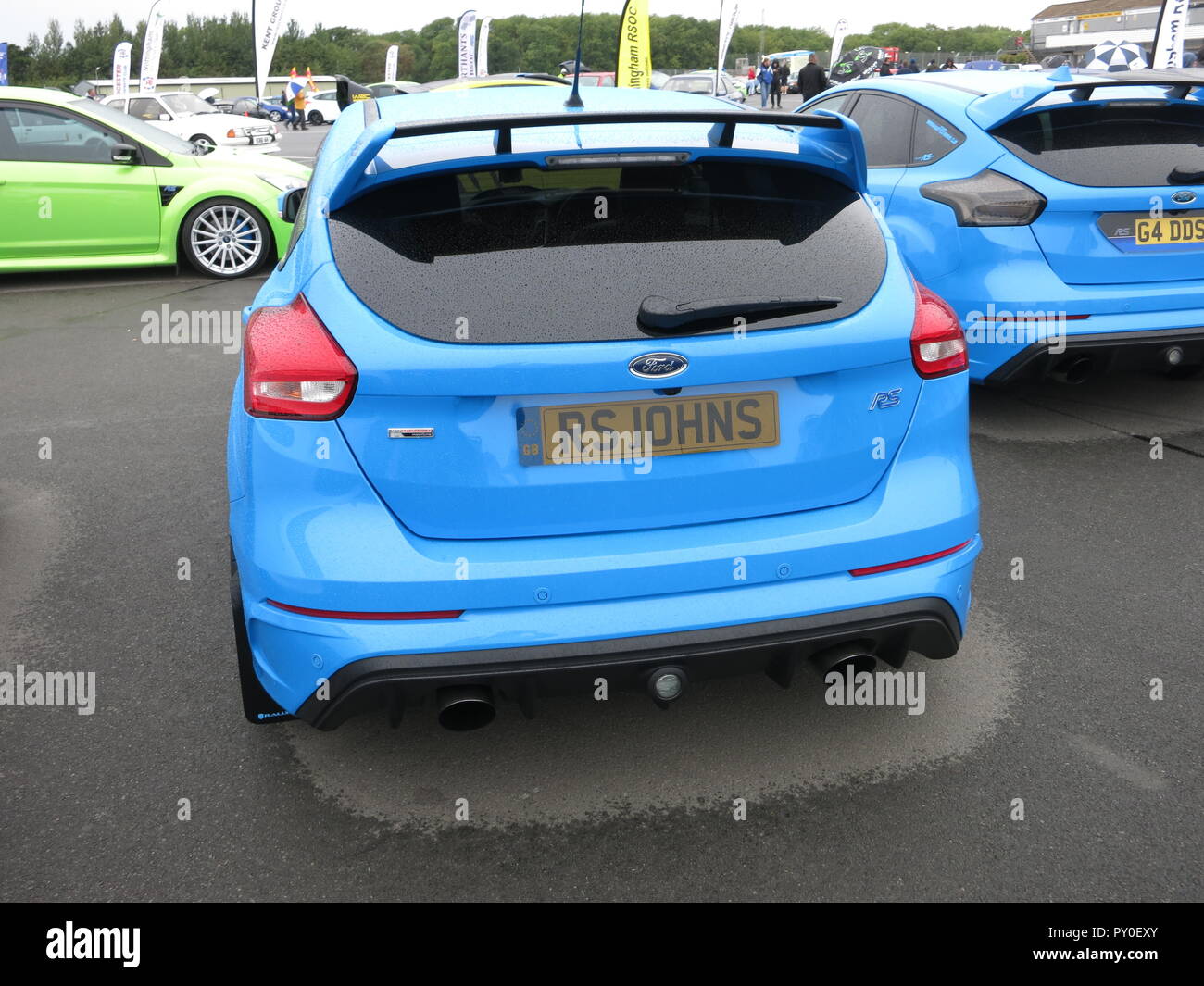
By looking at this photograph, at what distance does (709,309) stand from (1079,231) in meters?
3.54

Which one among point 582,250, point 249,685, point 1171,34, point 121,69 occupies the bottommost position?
point 249,685

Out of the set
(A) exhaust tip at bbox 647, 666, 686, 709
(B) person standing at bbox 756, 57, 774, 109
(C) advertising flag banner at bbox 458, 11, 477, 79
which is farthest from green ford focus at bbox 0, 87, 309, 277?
(B) person standing at bbox 756, 57, 774, 109

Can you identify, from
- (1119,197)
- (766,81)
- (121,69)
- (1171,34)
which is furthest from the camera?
(766,81)

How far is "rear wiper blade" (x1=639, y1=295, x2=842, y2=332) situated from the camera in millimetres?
2498

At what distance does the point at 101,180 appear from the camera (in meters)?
10.0

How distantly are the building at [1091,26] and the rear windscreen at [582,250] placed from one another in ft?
338

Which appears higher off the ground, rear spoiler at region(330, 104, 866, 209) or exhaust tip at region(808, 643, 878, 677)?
rear spoiler at region(330, 104, 866, 209)

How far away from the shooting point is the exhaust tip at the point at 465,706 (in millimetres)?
2553

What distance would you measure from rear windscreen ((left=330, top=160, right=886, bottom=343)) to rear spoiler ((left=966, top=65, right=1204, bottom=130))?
338cm

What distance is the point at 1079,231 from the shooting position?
17.5ft

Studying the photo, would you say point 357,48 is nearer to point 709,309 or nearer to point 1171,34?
point 1171,34

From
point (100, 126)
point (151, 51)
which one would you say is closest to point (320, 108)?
point (151, 51)

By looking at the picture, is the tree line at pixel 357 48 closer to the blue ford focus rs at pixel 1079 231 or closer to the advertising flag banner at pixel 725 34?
the advertising flag banner at pixel 725 34

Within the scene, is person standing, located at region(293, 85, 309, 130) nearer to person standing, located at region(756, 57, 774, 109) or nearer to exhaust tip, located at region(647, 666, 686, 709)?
person standing, located at region(756, 57, 774, 109)
